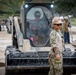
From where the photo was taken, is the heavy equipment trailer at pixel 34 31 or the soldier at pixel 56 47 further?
the heavy equipment trailer at pixel 34 31

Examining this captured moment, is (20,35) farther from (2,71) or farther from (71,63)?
(71,63)

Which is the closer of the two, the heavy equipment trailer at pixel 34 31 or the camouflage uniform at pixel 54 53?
the camouflage uniform at pixel 54 53

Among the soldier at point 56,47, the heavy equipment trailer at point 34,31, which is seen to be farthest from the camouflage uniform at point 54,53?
the heavy equipment trailer at point 34,31

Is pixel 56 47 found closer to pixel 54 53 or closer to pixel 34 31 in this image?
pixel 54 53

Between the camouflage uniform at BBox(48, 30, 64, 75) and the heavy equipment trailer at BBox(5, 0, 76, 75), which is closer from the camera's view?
the camouflage uniform at BBox(48, 30, 64, 75)

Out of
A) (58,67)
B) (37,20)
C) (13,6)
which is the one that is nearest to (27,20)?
(37,20)

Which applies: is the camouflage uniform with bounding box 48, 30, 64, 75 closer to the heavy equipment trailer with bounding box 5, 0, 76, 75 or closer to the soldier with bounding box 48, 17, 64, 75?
the soldier with bounding box 48, 17, 64, 75

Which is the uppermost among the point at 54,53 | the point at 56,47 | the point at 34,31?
the point at 34,31

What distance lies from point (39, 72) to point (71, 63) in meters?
→ 0.90

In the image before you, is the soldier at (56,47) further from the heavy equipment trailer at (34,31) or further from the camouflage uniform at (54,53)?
the heavy equipment trailer at (34,31)

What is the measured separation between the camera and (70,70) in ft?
28.9

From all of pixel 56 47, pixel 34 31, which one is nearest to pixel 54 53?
pixel 56 47

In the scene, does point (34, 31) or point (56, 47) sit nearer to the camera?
point (56, 47)

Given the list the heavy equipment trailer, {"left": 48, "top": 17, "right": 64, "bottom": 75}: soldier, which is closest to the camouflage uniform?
{"left": 48, "top": 17, "right": 64, "bottom": 75}: soldier
